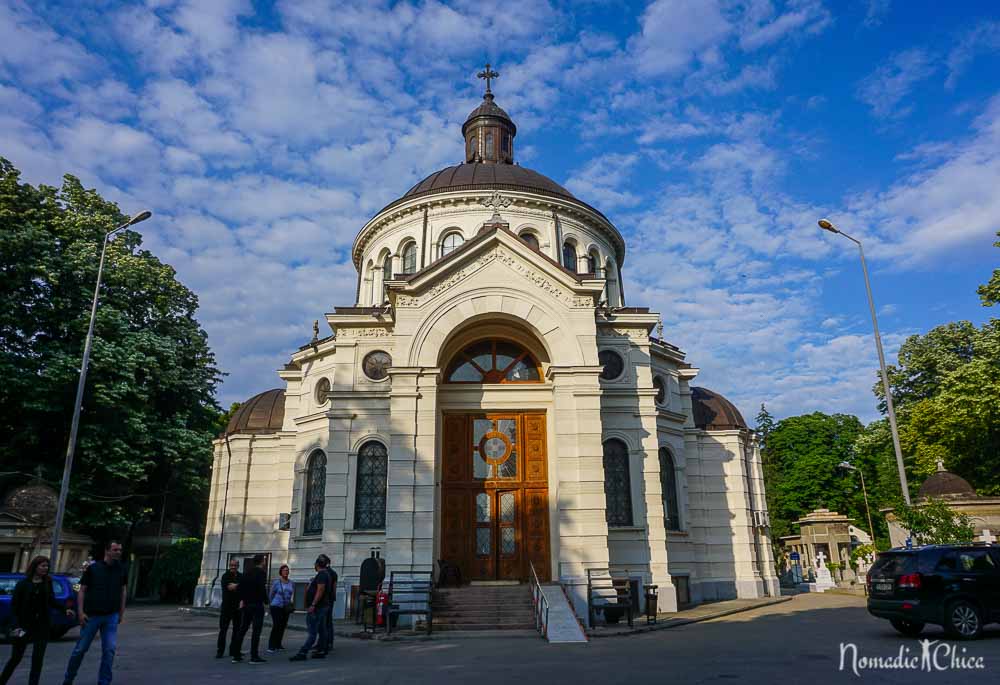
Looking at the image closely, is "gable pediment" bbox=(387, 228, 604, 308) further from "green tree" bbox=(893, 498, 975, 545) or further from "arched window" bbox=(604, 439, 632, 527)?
"green tree" bbox=(893, 498, 975, 545)

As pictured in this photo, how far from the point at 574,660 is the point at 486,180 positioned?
1987 centimetres

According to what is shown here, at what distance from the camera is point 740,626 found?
52.2 ft

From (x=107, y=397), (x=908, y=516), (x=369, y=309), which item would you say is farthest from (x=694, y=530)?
(x=107, y=397)

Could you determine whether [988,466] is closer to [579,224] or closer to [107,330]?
[579,224]

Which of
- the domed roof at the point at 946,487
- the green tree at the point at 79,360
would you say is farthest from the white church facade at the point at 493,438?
the domed roof at the point at 946,487

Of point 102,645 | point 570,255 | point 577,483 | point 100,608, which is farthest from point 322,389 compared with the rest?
point 102,645

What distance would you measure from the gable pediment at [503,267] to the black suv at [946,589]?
10107mm

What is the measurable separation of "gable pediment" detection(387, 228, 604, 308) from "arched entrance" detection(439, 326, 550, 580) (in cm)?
194

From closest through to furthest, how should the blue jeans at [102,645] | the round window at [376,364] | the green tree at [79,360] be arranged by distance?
the blue jeans at [102,645], the round window at [376,364], the green tree at [79,360]

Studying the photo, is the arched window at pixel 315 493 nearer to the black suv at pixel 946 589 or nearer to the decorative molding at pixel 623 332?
the decorative molding at pixel 623 332

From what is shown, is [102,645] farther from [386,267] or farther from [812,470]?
[812,470]

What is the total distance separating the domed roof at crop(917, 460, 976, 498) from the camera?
81.3 feet

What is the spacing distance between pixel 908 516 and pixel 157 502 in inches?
1221

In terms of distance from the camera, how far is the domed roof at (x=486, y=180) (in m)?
26.2
